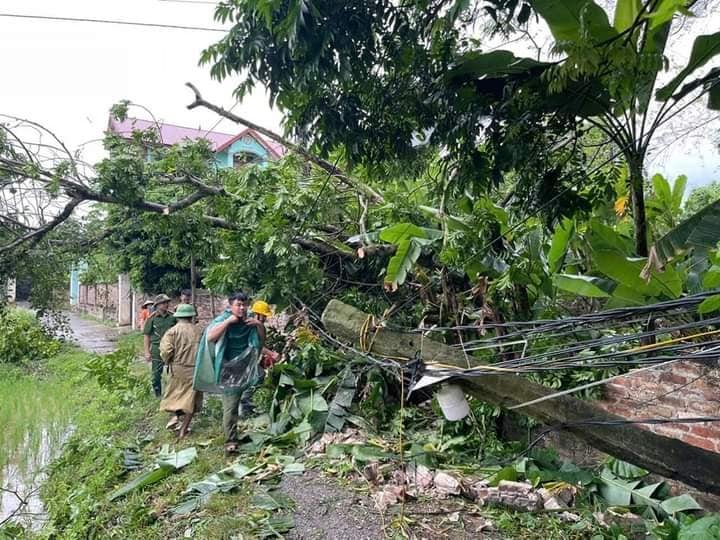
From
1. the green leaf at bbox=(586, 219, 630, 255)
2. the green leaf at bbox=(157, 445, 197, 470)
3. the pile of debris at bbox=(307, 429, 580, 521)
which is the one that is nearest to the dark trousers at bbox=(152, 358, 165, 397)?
the green leaf at bbox=(157, 445, 197, 470)

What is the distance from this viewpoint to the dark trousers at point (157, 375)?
760 centimetres

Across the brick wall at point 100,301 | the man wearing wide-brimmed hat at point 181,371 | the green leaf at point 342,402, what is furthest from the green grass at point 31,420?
the brick wall at point 100,301

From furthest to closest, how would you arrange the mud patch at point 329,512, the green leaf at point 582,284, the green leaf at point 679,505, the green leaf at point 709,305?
1. the green leaf at point 679,505
2. the mud patch at point 329,512
3. the green leaf at point 582,284
4. the green leaf at point 709,305

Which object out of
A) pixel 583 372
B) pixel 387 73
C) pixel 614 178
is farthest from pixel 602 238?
pixel 387 73

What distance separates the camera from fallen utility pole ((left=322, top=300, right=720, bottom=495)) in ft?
7.06

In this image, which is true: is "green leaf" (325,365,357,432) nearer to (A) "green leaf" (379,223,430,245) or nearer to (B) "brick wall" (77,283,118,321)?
(A) "green leaf" (379,223,430,245)

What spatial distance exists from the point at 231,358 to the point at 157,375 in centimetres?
271

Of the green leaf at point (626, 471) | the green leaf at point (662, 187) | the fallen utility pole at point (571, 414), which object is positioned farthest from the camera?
the green leaf at point (662, 187)

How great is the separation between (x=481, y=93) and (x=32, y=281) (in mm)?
5581

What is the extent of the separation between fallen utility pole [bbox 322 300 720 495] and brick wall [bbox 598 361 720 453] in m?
1.85

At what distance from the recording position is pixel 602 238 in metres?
3.69

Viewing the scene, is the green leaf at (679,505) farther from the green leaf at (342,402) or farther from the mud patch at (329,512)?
the green leaf at (342,402)

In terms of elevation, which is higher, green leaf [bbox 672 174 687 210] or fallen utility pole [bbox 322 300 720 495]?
green leaf [bbox 672 174 687 210]

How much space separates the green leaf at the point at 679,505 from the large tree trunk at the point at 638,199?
6.49 ft
